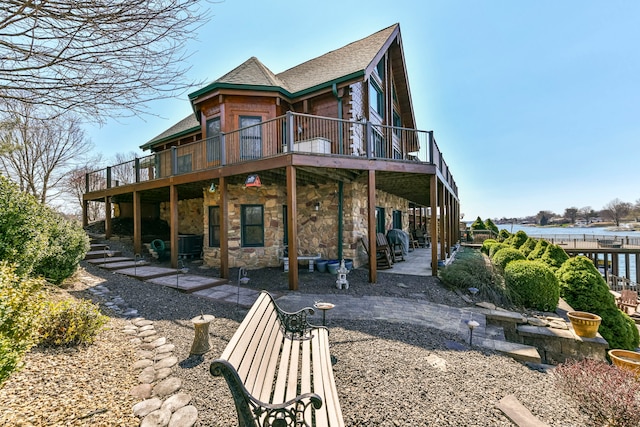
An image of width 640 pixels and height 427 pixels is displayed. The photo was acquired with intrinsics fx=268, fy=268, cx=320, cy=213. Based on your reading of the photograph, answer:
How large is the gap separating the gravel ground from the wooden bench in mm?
435

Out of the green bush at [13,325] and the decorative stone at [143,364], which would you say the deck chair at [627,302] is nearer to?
the decorative stone at [143,364]

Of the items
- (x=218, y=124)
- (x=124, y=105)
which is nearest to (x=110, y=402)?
(x=124, y=105)

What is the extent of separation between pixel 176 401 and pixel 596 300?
9249 millimetres

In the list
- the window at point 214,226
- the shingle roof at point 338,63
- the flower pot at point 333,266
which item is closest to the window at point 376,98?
the shingle roof at point 338,63

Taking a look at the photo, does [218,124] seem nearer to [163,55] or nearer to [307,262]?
[307,262]

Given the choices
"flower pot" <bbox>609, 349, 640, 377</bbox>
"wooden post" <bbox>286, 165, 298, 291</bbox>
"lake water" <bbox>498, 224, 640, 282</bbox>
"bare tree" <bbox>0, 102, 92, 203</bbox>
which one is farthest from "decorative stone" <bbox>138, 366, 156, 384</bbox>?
"bare tree" <bbox>0, 102, 92, 203</bbox>

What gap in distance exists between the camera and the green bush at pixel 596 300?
6.21 m

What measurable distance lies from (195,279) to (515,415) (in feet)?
25.0

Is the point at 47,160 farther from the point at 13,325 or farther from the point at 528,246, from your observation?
the point at 528,246

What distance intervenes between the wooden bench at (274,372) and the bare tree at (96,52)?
3134 mm

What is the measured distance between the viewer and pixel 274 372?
240 centimetres

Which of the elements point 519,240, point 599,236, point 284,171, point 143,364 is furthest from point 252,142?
point 599,236

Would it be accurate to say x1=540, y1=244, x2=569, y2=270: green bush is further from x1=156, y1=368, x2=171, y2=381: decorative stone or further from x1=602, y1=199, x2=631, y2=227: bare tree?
x1=602, y1=199, x2=631, y2=227: bare tree

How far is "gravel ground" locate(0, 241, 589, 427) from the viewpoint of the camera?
7.70 ft
